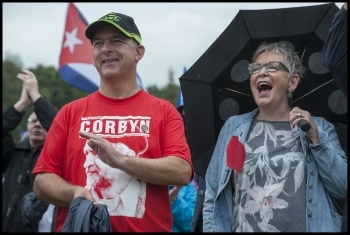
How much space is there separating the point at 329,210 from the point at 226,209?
24.9 inches

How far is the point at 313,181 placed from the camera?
4.46m

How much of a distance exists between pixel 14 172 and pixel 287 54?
12.9 feet

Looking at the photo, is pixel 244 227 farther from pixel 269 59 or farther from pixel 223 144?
pixel 269 59

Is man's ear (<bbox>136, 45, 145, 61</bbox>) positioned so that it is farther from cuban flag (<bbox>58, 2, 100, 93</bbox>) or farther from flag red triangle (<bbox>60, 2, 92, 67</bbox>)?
flag red triangle (<bbox>60, 2, 92, 67</bbox>)

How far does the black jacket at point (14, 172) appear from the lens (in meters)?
7.70

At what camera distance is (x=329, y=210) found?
4477mm

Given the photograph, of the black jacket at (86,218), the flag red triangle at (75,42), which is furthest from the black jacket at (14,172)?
the black jacket at (86,218)

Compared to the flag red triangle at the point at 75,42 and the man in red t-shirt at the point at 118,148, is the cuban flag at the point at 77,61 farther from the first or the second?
the man in red t-shirt at the point at 118,148

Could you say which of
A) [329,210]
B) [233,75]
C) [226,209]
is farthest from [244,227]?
[233,75]

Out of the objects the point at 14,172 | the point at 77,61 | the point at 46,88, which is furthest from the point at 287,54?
the point at 46,88

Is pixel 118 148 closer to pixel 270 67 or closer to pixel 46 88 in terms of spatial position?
pixel 270 67

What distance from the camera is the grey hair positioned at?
483 cm

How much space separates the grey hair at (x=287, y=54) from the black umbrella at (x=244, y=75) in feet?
0.25

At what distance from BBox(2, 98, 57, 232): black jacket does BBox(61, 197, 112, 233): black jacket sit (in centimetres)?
362
